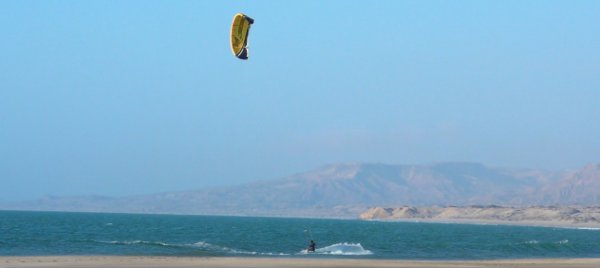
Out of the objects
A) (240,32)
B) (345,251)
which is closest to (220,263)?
(240,32)

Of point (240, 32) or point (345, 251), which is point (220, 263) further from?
point (345, 251)

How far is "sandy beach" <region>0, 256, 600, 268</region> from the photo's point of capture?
50094 mm

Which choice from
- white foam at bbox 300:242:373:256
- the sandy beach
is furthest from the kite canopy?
white foam at bbox 300:242:373:256

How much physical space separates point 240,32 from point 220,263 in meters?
15.6

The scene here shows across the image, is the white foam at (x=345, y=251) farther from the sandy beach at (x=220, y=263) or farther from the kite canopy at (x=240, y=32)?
the kite canopy at (x=240, y=32)

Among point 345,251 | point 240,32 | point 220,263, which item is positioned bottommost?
point 220,263

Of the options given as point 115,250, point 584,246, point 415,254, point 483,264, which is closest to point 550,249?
point 584,246

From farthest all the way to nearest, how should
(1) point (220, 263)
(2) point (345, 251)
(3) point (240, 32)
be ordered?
1. (2) point (345, 251)
2. (1) point (220, 263)
3. (3) point (240, 32)

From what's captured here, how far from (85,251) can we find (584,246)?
3996 cm

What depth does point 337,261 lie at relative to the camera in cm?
5634

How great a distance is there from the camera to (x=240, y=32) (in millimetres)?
40469

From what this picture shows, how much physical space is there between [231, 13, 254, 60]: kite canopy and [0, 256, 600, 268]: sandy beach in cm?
1346

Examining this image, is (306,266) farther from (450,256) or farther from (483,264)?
(450,256)

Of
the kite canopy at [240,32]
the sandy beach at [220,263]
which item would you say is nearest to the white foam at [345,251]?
the sandy beach at [220,263]
